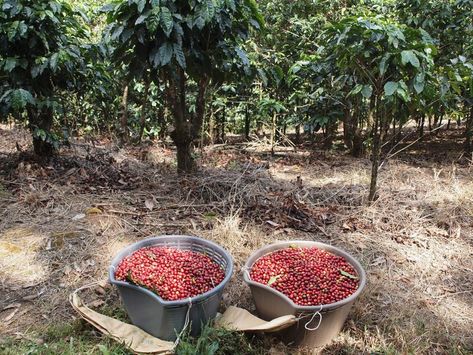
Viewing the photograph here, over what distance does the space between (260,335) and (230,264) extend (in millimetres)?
372

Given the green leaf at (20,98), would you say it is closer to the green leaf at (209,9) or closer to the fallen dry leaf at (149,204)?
the fallen dry leaf at (149,204)

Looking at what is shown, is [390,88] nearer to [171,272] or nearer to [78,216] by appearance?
[171,272]

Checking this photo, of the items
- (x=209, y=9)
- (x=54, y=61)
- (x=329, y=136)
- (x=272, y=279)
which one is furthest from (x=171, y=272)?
(x=329, y=136)

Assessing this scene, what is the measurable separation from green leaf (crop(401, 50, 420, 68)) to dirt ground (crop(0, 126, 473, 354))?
122cm

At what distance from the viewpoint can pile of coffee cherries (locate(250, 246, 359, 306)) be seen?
74.8 inches

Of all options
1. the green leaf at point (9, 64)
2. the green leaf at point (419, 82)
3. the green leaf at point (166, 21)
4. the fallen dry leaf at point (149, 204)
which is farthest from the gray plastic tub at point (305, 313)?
the green leaf at point (9, 64)

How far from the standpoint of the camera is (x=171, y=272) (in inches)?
77.7

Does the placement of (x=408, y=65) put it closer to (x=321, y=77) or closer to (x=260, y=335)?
(x=321, y=77)

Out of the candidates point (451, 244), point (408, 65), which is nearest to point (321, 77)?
point (408, 65)

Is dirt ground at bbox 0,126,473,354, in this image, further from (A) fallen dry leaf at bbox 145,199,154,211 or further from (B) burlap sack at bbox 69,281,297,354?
(B) burlap sack at bbox 69,281,297,354

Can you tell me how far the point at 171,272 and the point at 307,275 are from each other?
70 centimetres

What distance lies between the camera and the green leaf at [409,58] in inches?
89.2

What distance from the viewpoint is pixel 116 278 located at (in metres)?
1.92

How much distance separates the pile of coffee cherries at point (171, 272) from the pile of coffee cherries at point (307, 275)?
0.25 m
